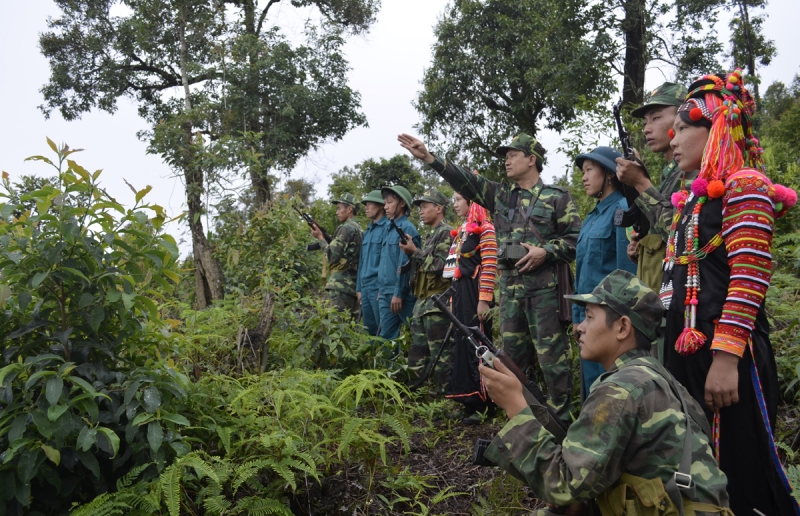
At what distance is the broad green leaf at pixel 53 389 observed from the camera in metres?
2.75

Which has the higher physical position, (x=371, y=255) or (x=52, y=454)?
(x=371, y=255)

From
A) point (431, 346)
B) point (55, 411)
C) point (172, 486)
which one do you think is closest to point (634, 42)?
point (431, 346)

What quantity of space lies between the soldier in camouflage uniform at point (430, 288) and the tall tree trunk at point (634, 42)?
26.6 feet

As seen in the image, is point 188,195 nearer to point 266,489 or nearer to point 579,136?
point 579,136

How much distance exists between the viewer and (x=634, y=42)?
1354cm

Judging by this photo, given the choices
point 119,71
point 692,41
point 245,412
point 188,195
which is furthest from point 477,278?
point 119,71

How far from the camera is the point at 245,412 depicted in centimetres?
360

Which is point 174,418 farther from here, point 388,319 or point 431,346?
point 388,319

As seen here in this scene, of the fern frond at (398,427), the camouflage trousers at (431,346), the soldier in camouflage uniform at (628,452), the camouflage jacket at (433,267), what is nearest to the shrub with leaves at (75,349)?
the fern frond at (398,427)

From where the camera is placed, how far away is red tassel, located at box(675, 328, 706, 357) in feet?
8.84

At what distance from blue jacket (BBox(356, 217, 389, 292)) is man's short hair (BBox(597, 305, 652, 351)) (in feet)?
18.1

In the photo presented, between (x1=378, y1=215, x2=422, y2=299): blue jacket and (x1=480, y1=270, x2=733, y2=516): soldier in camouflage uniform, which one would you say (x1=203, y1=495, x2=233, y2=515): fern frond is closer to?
(x1=480, y1=270, x2=733, y2=516): soldier in camouflage uniform

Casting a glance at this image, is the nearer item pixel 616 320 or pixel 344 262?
pixel 616 320

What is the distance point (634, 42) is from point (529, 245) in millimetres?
10589
